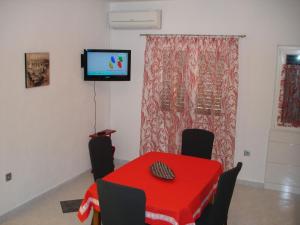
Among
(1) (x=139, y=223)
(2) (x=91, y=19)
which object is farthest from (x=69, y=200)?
(2) (x=91, y=19)

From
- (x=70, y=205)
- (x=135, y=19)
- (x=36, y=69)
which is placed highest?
(x=135, y=19)

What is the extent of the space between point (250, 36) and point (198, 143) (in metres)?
1.73

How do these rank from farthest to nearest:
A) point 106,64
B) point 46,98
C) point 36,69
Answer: point 106,64, point 46,98, point 36,69

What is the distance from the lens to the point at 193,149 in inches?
171

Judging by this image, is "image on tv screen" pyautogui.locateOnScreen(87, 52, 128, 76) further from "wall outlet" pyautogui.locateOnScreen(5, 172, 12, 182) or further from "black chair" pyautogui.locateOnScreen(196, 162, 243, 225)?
"black chair" pyautogui.locateOnScreen(196, 162, 243, 225)

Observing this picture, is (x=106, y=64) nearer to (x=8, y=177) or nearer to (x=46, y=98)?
(x=46, y=98)

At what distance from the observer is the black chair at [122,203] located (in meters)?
2.49

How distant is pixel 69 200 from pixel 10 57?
76.1 inches

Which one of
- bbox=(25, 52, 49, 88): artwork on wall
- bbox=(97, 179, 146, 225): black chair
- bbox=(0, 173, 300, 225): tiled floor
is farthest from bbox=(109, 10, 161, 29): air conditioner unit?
bbox=(97, 179, 146, 225): black chair

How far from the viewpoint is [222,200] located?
2980mm

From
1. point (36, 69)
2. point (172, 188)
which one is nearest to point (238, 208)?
point (172, 188)

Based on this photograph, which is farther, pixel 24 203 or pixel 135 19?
pixel 135 19

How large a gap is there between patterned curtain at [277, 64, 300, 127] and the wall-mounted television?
226 centimetres

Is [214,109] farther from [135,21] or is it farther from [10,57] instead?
[10,57]
